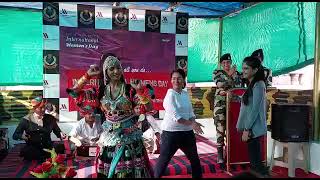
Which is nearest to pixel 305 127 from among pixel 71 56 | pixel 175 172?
pixel 175 172

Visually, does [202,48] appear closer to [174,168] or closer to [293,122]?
[293,122]

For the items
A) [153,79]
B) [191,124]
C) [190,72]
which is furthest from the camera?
[190,72]

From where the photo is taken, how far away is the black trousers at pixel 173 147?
10.9ft

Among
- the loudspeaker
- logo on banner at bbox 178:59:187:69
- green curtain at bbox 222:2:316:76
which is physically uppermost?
green curtain at bbox 222:2:316:76

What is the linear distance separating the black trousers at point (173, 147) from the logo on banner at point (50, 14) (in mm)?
3034

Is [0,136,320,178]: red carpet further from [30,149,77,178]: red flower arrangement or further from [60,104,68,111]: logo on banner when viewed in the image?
[30,149,77,178]: red flower arrangement

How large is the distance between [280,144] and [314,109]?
0.64 meters

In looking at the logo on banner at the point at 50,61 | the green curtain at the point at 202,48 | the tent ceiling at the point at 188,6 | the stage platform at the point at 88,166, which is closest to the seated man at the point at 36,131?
the stage platform at the point at 88,166

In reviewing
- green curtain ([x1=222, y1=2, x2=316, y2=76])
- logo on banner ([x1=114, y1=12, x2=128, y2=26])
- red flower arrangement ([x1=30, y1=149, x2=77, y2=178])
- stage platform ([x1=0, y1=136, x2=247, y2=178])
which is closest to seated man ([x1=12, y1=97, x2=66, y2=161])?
stage platform ([x1=0, y1=136, x2=247, y2=178])

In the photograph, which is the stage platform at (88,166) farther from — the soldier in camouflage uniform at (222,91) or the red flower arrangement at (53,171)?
the red flower arrangement at (53,171)

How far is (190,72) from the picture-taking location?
7.07 meters

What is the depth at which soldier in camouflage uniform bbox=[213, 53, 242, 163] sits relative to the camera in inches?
175

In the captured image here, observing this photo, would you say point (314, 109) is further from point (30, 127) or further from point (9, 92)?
point (9, 92)

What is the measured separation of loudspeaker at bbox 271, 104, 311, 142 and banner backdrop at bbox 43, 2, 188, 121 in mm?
2184
